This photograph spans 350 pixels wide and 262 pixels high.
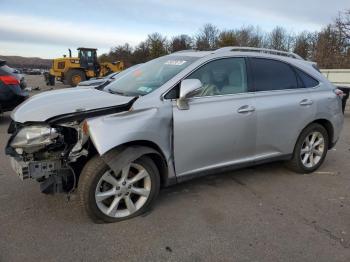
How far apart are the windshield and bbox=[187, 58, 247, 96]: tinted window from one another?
0.20m

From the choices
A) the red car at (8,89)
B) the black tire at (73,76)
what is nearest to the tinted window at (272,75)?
the red car at (8,89)

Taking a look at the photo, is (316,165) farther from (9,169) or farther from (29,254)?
(9,169)

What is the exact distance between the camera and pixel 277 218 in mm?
3727

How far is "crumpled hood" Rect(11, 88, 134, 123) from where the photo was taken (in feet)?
11.4

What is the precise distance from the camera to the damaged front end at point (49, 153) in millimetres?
3336

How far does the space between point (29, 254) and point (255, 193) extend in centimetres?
269

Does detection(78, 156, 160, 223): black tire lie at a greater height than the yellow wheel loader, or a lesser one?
lesser

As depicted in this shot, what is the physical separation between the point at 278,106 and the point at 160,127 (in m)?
1.79

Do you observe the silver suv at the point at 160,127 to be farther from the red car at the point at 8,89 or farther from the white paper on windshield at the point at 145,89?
the red car at the point at 8,89

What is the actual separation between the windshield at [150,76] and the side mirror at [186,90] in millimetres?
275

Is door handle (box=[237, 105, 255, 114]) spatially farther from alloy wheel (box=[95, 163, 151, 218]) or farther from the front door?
alloy wheel (box=[95, 163, 151, 218])

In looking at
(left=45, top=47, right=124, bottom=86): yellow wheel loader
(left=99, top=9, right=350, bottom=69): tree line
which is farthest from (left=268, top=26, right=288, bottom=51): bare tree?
(left=45, top=47, right=124, bottom=86): yellow wheel loader

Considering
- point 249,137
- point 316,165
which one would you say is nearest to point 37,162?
point 249,137

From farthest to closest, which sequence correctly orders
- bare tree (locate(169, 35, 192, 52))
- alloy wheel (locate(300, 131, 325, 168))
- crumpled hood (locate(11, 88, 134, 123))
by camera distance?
1. bare tree (locate(169, 35, 192, 52))
2. alloy wheel (locate(300, 131, 325, 168))
3. crumpled hood (locate(11, 88, 134, 123))
